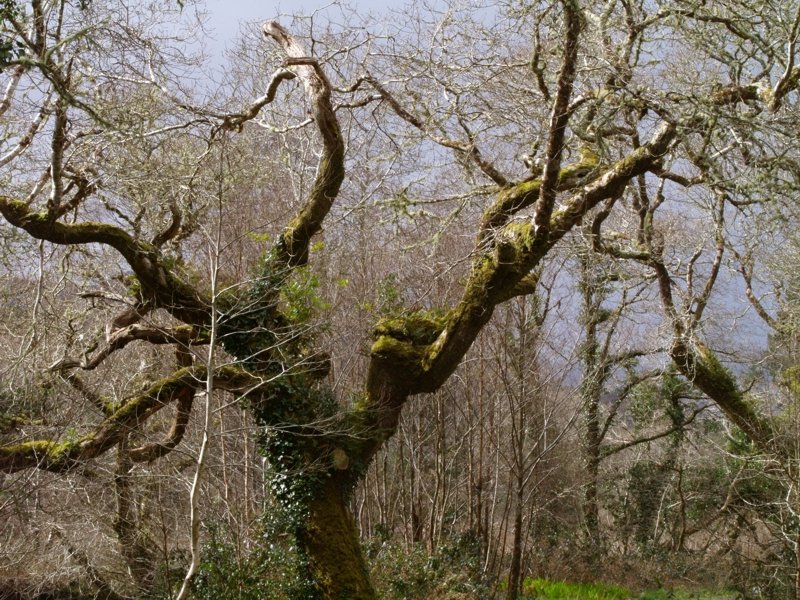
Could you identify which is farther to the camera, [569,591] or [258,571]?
[569,591]

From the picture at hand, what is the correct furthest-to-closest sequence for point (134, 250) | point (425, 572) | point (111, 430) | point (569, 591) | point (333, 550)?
point (569, 591) → point (425, 572) → point (333, 550) → point (111, 430) → point (134, 250)

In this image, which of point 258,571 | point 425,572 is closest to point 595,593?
point 425,572

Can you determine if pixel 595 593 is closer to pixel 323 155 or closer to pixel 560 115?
pixel 323 155

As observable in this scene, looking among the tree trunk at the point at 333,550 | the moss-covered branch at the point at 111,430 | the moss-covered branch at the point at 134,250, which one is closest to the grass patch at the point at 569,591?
the tree trunk at the point at 333,550

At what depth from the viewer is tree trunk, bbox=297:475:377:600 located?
683 centimetres

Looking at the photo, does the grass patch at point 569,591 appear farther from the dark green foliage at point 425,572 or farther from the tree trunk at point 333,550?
the tree trunk at point 333,550

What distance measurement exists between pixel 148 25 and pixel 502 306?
4.93 metres

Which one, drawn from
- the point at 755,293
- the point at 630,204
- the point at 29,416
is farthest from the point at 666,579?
the point at 29,416

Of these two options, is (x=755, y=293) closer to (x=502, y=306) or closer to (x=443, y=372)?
(x=502, y=306)

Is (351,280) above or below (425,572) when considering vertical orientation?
above

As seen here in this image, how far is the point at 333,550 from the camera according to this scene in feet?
22.7

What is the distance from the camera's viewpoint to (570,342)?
9930 millimetres

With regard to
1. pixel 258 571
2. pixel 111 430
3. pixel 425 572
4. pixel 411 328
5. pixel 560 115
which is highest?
pixel 560 115

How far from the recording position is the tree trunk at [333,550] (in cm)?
683
